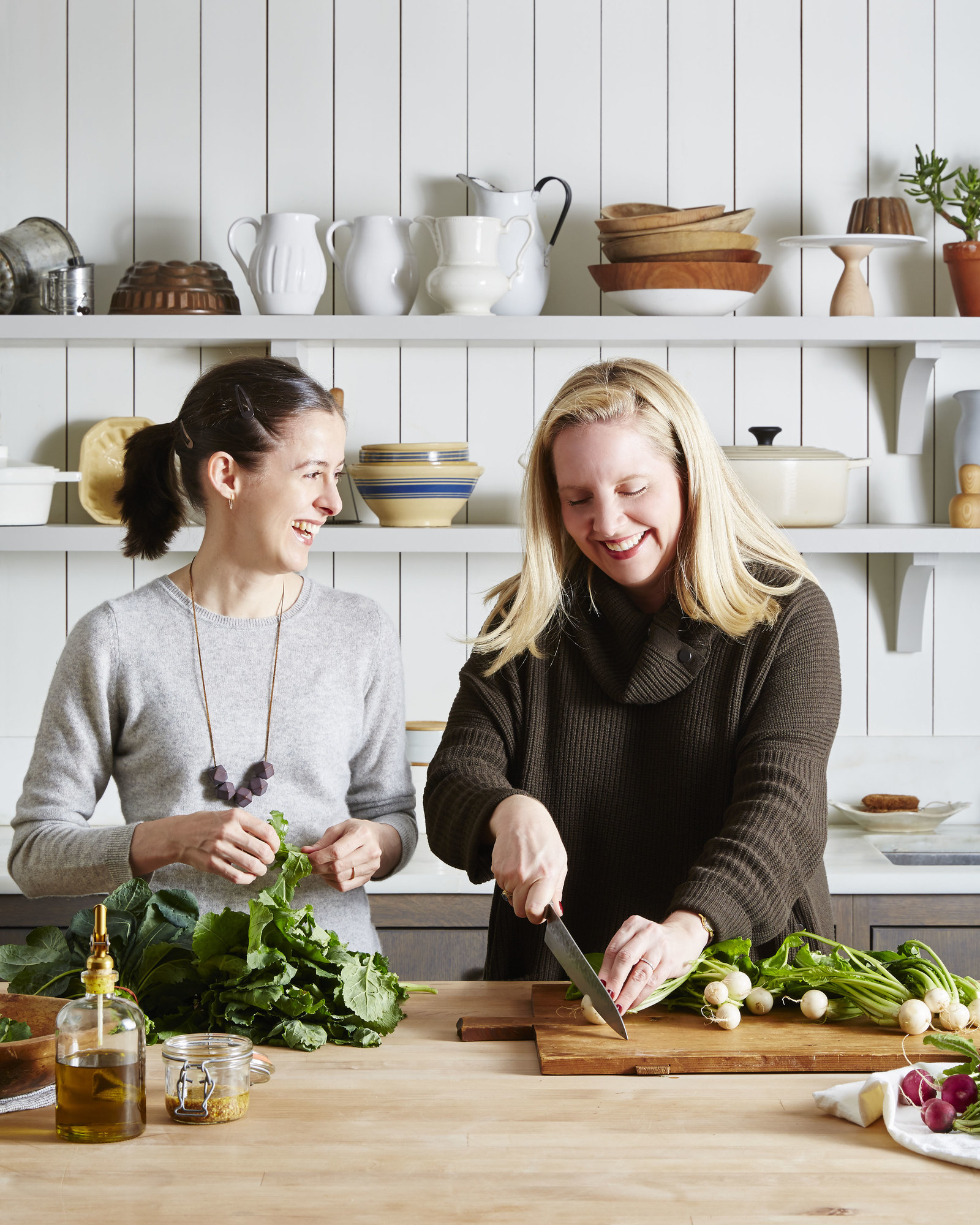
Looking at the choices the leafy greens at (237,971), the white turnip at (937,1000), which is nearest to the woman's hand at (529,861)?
the leafy greens at (237,971)

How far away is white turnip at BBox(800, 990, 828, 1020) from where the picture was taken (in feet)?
4.14

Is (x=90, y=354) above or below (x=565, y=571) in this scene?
above

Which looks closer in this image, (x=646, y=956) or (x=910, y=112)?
(x=646, y=956)

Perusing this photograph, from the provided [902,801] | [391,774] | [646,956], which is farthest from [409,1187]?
[902,801]

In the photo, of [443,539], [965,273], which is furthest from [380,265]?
[965,273]

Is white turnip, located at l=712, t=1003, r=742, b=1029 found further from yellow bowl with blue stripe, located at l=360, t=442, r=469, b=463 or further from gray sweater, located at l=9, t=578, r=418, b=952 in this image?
yellow bowl with blue stripe, located at l=360, t=442, r=469, b=463

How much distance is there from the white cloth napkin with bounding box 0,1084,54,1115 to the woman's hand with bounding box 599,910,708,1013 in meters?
0.51

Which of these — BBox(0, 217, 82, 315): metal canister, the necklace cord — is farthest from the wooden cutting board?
BBox(0, 217, 82, 315): metal canister

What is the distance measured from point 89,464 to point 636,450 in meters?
1.65

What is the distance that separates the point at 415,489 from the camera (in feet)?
8.54

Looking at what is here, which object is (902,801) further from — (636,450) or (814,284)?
(636,450)

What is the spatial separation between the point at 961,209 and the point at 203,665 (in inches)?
81.3

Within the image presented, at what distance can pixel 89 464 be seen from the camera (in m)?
2.76

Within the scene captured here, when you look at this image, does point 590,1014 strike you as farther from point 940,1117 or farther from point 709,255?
point 709,255
